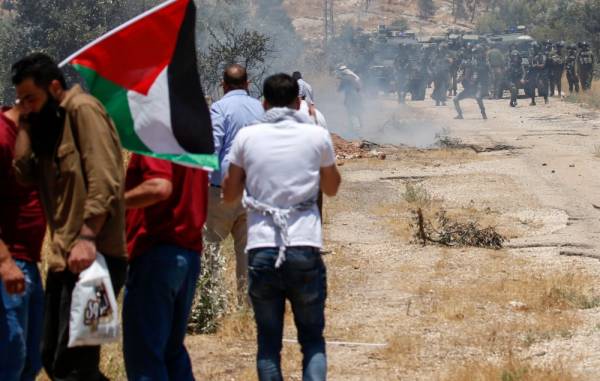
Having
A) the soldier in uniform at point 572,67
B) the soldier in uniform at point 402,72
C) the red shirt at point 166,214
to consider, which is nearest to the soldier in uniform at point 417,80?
the soldier in uniform at point 402,72

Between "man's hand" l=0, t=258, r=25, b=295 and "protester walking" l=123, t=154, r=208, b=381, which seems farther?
"protester walking" l=123, t=154, r=208, b=381

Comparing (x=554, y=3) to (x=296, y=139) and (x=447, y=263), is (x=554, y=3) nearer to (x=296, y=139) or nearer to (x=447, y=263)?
(x=447, y=263)

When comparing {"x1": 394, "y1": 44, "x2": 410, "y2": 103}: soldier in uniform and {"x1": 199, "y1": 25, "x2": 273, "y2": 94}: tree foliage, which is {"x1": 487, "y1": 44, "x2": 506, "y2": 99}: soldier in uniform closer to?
{"x1": 394, "y1": 44, "x2": 410, "y2": 103}: soldier in uniform

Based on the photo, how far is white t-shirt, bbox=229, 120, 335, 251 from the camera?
438cm

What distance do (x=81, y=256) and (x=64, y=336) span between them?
34 cm

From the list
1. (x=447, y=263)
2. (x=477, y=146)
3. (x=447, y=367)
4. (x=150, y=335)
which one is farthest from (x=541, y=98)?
(x=150, y=335)

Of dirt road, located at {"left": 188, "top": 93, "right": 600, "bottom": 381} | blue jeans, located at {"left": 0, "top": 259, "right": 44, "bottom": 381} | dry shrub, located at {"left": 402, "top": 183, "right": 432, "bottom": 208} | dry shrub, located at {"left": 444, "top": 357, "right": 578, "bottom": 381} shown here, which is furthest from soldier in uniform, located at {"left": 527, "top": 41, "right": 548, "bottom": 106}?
blue jeans, located at {"left": 0, "top": 259, "right": 44, "bottom": 381}

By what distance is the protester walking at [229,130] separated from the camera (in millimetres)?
6465

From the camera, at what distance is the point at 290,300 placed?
448 cm

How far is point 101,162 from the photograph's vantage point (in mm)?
3898

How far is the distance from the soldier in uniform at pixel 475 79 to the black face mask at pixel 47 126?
75.1 ft

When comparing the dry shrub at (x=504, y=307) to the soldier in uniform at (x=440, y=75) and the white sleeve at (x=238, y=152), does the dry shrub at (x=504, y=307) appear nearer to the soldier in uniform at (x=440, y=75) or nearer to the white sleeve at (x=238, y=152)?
the white sleeve at (x=238, y=152)

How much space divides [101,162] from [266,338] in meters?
1.09

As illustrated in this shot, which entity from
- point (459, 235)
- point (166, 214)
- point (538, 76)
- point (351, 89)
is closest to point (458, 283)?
point (459, 235)
